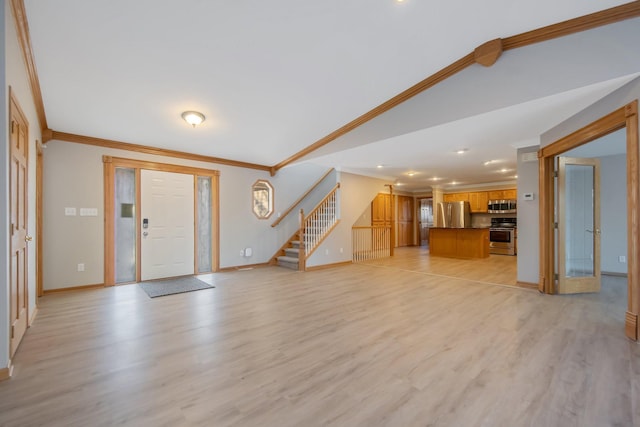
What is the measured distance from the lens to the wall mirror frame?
6.51 m

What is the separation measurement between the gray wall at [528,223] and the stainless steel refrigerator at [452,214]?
4734 mm

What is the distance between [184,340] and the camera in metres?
2.56

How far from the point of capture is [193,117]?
3.78m

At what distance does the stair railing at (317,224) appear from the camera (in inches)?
238

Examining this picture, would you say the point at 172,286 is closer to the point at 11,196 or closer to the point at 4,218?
the point at 11,196

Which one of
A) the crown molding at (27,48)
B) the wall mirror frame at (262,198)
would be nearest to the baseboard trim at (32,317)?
the crown molding at (27,48)

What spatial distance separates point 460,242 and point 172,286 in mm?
7359

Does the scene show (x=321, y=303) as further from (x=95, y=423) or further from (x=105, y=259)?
(x=105, y=259)

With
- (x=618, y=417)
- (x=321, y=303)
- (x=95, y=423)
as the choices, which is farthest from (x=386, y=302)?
(x=95, y=423)

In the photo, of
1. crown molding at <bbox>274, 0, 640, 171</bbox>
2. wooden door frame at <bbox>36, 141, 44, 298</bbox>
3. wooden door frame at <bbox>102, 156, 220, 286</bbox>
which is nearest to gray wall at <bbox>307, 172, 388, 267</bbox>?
wooden door frame at <bbox>102, 156, 220, 286</bbox>

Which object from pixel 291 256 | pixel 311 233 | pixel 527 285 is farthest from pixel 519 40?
pixel 291 256

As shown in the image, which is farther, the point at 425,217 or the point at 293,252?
the point at 425,217

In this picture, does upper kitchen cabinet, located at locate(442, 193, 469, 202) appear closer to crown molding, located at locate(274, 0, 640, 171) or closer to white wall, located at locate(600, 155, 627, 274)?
white wall, located at locate(600, 155, 627, 274)

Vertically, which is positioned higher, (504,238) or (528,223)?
(528,223)
